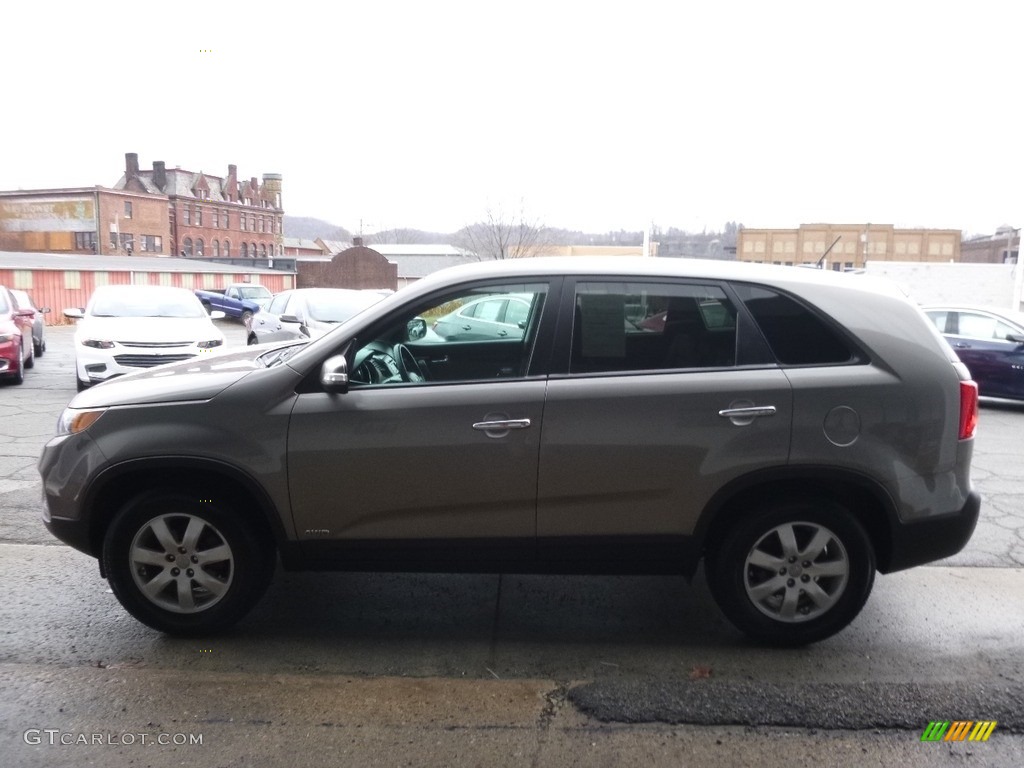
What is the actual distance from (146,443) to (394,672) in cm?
154

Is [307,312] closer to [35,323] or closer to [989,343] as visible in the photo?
[35,323]

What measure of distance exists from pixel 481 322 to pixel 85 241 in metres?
77.3

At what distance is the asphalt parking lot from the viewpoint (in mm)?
3068

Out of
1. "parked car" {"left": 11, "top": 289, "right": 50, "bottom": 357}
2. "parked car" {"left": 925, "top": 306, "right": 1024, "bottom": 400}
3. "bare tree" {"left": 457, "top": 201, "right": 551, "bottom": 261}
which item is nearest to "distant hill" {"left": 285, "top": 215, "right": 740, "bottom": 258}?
"bare tree" {"left": 457, "top": 201, "right": 551, "bottom": 261}

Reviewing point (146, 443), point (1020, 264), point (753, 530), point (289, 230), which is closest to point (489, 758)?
point (753, 530)

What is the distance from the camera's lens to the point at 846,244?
34594 millimetres

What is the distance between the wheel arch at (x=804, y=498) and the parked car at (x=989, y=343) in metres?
8.78

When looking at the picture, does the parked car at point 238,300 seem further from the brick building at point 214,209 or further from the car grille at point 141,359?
the brick building at point 214,209

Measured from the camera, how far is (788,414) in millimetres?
3609

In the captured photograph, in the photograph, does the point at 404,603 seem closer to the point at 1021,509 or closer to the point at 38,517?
Answer: the point at 38,517

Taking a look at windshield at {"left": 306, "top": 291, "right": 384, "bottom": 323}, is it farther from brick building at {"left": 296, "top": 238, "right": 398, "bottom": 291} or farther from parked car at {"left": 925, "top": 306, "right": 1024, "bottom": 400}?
brick building at {"left": 296, "top": 238, "right": 398, "bottom": 291}

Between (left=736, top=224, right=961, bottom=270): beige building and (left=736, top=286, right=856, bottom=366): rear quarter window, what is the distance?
16876 millimetres

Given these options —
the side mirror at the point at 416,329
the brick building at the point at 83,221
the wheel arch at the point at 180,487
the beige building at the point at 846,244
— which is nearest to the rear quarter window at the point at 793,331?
the side mirror at the point at 416,329

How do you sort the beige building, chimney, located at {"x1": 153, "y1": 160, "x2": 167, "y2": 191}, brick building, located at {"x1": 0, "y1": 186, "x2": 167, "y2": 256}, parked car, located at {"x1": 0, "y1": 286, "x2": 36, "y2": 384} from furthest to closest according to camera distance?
chimney, located at {"x1": 153, "y1": 160, "x2": 167, "y2": 191} < brick building, located at {"x1": 0, "y1": 186, "x2": 167, "y2": 256} < the beige building < parked car, located at {"x1": 0, "y1": 286, "x2": 36, "y2": 384}
